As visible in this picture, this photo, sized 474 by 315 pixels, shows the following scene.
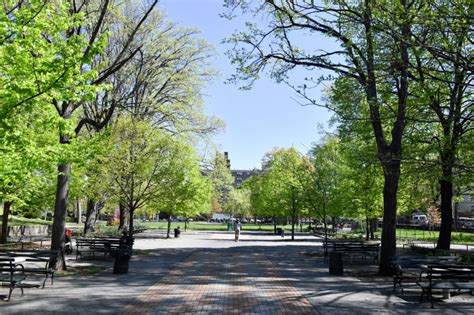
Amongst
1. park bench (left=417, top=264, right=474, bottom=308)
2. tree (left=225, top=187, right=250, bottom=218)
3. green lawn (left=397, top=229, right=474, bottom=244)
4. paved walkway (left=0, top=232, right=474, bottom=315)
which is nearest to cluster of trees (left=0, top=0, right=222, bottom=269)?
paved walkway (left=0, top=232, right=474, bottom=315)

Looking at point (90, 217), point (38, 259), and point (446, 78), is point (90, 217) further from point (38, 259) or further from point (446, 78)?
point (446, 78)

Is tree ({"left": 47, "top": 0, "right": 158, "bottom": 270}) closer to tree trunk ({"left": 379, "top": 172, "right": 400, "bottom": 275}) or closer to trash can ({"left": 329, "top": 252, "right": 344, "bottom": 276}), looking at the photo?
trash can ({"left": 329, "top": 252, "right": 344, "bottom": 276})

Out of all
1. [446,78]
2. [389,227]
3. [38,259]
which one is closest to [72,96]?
[38,259]

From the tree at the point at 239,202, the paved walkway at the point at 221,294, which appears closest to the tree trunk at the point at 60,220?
the paved walkway at the point at 221,294

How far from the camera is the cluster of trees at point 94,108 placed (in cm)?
1081

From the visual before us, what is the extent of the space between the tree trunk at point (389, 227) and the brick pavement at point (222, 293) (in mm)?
3733

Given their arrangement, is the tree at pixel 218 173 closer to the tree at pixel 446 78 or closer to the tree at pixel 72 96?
the tree at pixel 446 78

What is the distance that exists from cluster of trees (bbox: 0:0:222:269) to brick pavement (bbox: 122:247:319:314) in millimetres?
4461

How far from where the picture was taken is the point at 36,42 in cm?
1114

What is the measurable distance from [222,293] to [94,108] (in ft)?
73.2

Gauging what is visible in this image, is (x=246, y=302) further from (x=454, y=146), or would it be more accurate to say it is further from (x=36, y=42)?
(x=454, y=146)

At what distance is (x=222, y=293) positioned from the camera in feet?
38.6

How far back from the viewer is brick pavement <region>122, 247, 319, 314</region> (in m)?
9.77

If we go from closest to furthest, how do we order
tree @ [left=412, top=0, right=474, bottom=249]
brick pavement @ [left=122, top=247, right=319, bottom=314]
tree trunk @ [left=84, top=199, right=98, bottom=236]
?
1. tree @ [left=412, top=0, right=474, bottom=249]
2. brick pavement @ [left=122, top=247, right=319, bottom=314]
3. tree trunk @ [left=84, top=199, right=98, bottom=236]
